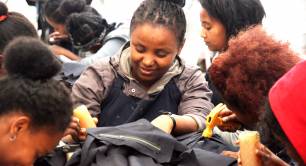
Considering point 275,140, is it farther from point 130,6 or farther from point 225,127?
point 130,6

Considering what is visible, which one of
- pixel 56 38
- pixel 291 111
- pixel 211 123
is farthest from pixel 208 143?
pixel 56 38

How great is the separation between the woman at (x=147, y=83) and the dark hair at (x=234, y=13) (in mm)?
357

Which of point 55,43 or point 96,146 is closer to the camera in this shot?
point 96,146

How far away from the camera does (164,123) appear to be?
5.24ft

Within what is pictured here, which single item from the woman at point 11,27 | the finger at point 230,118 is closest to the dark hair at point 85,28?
the woman at point 11,27

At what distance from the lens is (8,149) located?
1.25 m

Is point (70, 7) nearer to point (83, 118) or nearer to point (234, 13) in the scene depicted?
point (234, 13)

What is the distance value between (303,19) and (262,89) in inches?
84.5

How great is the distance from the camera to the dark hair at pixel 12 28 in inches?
70.3

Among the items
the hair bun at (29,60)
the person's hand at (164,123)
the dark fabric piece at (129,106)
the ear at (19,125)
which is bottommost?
the dark fabric piece at (129,106)

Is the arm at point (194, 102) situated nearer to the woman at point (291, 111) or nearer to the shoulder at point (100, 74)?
the shoulder at point (100, 74)

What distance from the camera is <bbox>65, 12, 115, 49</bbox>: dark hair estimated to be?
303 centimetres

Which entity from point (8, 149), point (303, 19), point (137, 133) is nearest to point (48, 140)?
point (8, 149)

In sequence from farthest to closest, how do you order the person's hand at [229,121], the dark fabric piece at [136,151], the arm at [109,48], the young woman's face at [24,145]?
the arm at [109,48] < the person's hand at [229,121] < the dark fabric piece at [136,151] < the young woman's face at [24,145]
